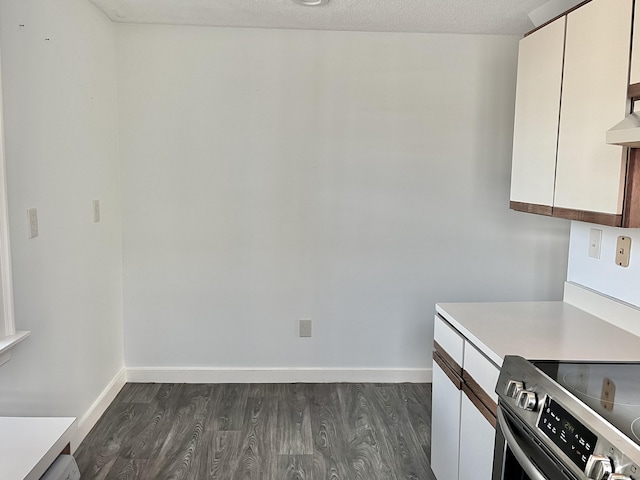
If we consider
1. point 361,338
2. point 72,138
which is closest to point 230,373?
point 361,338

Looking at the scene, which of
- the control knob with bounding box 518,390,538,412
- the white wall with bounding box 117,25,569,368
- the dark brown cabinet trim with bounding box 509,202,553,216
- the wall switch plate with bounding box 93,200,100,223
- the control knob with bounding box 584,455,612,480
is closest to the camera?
the control knob with bounding box 584,455,612,480

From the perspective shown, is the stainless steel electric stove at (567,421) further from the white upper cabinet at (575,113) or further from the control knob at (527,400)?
the white upper cabinet at (575,113)

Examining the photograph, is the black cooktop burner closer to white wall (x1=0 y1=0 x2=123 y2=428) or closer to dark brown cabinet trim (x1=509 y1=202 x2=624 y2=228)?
dark brown cabinet trim (x1=509 y1=202 x2=624 y2=228)

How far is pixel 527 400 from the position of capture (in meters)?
1.37

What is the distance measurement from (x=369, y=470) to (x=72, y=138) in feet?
7.31

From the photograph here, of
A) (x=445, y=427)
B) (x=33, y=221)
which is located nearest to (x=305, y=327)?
(x=445, y=427)

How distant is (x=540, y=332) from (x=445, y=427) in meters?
0.59

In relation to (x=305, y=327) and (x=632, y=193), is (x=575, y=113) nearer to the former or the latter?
(x=632, y=193)

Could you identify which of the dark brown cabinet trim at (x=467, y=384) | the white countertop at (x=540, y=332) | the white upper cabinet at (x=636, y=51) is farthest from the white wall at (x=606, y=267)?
the dark brown cabinet trim at (x=467, y=384)

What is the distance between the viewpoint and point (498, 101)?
329cm

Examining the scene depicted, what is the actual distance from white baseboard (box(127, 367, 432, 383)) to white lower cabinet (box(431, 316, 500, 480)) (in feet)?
3.68

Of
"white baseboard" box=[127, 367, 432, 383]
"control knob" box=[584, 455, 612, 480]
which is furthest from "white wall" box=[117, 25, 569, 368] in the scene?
"control knob" box=[584, 455, 612, 480]

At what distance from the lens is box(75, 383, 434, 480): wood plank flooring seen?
2.45m

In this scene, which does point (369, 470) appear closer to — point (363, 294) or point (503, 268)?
point (363, 294)
